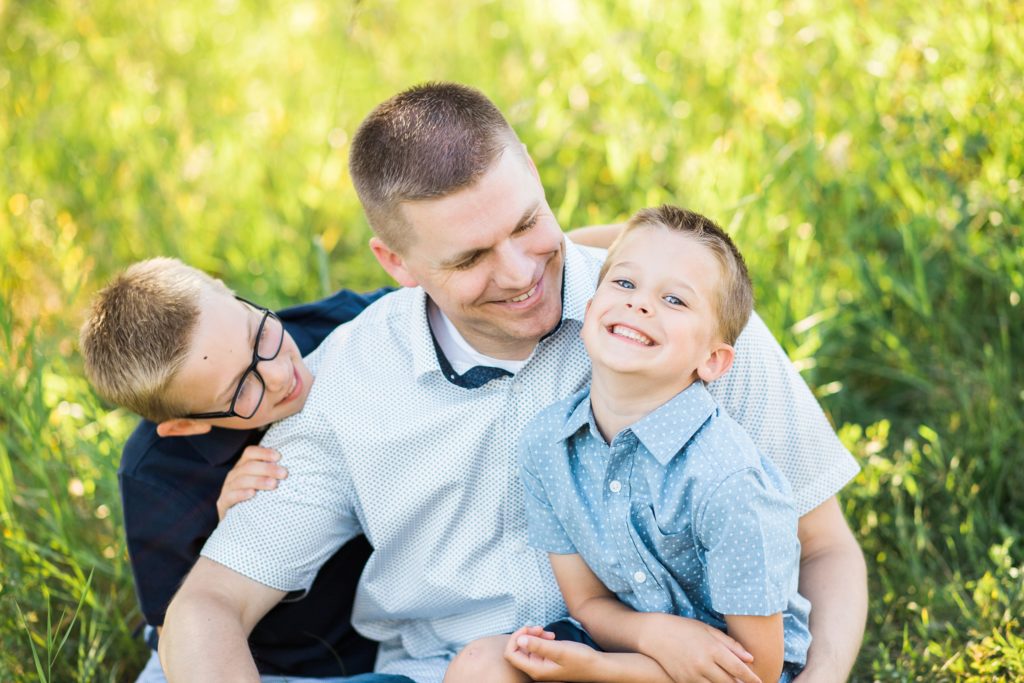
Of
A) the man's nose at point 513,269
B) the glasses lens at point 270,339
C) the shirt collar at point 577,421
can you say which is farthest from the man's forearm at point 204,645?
the man's nose at point 513,269

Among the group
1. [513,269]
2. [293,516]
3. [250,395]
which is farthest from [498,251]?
[293,516]

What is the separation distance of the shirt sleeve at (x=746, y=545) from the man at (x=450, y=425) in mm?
398

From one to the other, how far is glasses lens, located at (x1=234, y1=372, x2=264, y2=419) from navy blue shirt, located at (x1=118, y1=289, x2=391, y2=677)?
0.56 feet

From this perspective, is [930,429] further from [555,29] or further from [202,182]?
[202,182]

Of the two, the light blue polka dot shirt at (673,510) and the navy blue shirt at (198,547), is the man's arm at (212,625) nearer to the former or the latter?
the navy blue shirt at (198,547)

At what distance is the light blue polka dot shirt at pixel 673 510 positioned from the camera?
200 cm

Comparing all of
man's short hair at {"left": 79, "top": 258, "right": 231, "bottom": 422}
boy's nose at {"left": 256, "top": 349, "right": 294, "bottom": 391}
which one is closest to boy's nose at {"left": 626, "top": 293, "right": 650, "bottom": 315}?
boy's nose at {"left": 256, "top": 349, "right": 294, "bottom": 391}

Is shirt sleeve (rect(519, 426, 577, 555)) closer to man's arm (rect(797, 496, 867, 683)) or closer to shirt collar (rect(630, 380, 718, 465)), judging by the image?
shirt collar (rect(630, 380, 718, 465))

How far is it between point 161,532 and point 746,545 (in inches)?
55.1

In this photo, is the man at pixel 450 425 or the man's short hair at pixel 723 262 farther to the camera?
the man at pixel 450 425

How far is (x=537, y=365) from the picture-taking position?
245 cm

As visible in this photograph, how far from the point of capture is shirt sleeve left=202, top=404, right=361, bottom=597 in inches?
97.5

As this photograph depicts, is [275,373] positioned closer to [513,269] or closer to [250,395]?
[250,395]

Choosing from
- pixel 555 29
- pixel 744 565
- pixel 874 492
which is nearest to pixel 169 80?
pixel 555 29
